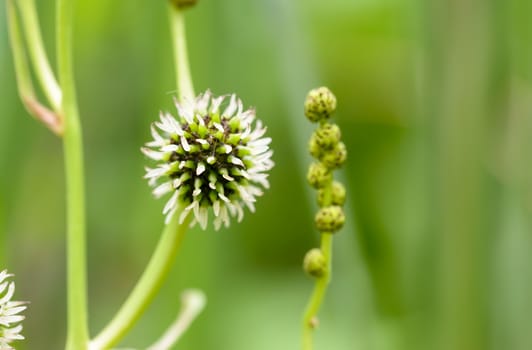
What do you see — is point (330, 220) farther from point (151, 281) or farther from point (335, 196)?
point (151, 281)

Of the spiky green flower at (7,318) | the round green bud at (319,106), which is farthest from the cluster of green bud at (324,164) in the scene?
the spiky green flower at (7,318)

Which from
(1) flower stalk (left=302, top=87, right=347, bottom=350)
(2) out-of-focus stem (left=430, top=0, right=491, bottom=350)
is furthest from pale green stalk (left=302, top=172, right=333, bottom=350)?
(2) out-of-focus stem (left=430, top=0, right=491, bottom=350)

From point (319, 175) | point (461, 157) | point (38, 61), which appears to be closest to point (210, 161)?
point (319, 175)

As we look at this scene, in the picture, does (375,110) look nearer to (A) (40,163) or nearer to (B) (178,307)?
(A) (40,163)

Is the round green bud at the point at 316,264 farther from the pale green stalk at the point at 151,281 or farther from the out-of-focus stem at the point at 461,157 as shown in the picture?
the out-of-focus stem at the point at 461,157

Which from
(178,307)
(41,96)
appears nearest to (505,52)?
(178,307)

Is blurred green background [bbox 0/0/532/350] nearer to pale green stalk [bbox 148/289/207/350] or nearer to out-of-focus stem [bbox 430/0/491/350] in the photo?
out-of-focus stem [bbox 430/0/491/350]
